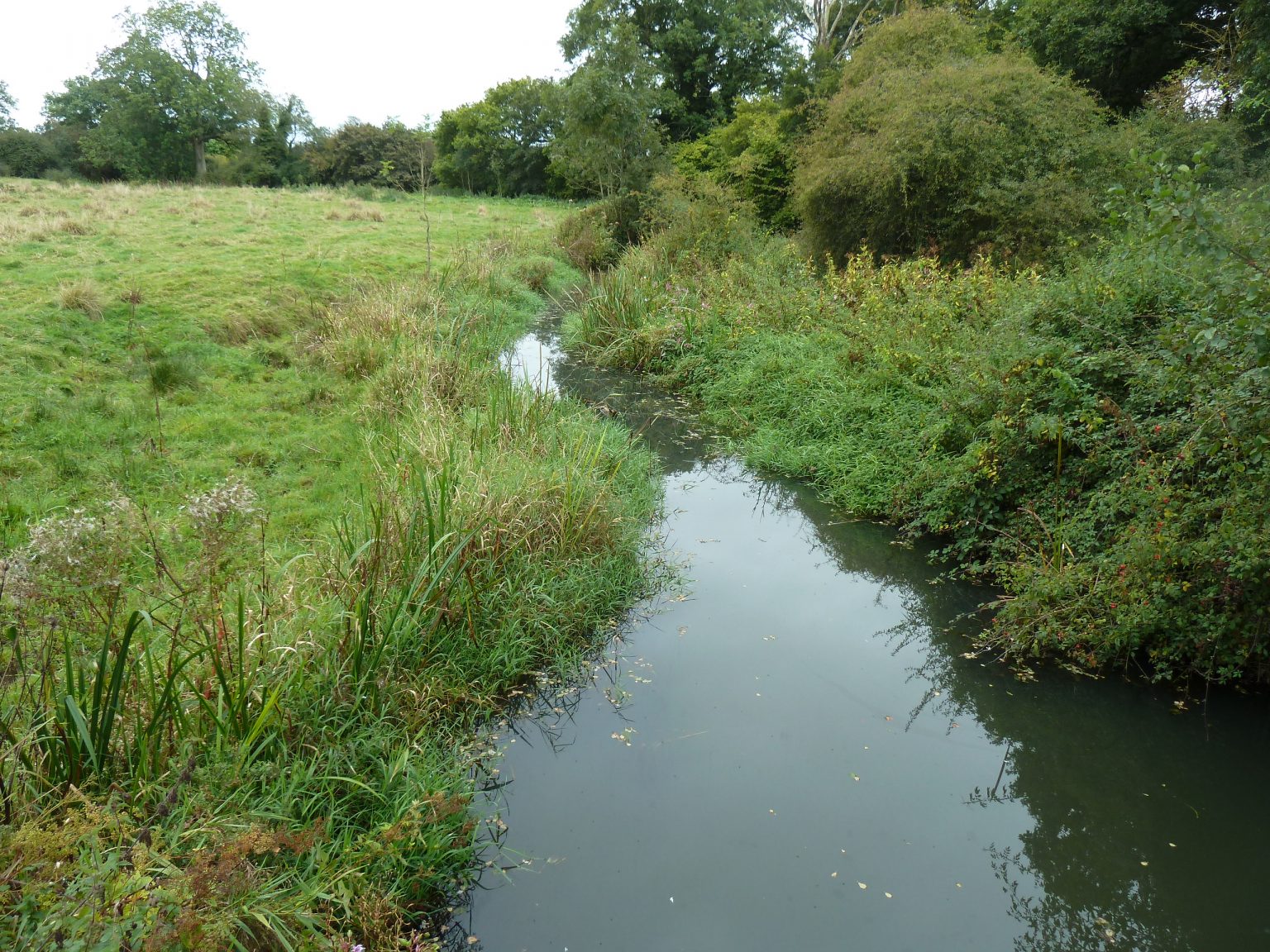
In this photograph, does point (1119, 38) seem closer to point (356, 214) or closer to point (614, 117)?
point (614, 117)

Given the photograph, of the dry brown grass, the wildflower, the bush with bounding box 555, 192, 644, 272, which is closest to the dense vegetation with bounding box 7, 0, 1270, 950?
the wildflower

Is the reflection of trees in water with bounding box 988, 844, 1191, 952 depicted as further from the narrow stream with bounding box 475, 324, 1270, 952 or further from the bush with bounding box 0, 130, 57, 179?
the bush with bounding box 0, 130, 57, 179

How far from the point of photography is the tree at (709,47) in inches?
1129

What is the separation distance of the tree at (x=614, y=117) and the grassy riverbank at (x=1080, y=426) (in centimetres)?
929

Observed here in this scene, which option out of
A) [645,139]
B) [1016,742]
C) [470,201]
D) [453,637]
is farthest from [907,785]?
[470,201]

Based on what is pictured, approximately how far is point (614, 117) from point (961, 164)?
28.2 feet

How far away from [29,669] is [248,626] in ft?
2.44

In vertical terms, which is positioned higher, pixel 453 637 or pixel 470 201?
pixel 470 201

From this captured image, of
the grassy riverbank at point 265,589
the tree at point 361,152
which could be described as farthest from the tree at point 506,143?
the grassy riverbank at point 265,589

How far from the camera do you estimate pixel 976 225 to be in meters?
9.58

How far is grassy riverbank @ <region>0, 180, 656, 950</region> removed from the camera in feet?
7.29

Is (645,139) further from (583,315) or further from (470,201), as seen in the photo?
(470,201)

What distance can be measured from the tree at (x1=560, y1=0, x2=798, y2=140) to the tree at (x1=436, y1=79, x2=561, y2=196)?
3.55 meters

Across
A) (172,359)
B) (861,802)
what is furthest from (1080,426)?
(172,359)
